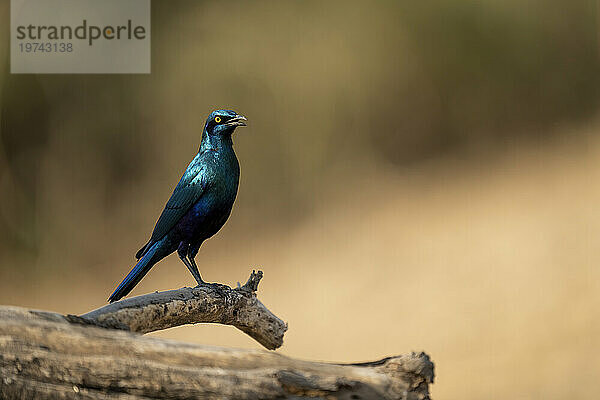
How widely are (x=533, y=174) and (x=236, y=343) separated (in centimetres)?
247

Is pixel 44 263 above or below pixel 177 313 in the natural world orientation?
above

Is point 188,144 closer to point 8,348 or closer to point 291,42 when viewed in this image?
point 291,42

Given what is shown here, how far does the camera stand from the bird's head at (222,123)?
6.20 ft

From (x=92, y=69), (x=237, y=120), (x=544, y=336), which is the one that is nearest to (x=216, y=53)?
(x=92, y=69)

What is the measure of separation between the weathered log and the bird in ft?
1.78

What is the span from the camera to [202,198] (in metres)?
1.85

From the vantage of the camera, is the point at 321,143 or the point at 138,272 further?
the point at 321,143

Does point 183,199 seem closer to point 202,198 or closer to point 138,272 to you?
point 202,198

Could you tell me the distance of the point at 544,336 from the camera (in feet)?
14.1

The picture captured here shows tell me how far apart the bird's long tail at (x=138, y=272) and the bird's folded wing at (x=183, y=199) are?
0.04 metres

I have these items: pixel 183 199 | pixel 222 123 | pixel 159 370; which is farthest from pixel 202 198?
pixel 159 370

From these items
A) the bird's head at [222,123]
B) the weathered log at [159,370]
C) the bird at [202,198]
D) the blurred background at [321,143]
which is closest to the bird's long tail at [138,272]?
the bird at [202,198]

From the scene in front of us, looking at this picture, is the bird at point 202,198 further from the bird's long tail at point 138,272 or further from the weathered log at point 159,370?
the weathered log at point 159,370

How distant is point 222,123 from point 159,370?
0.85m
